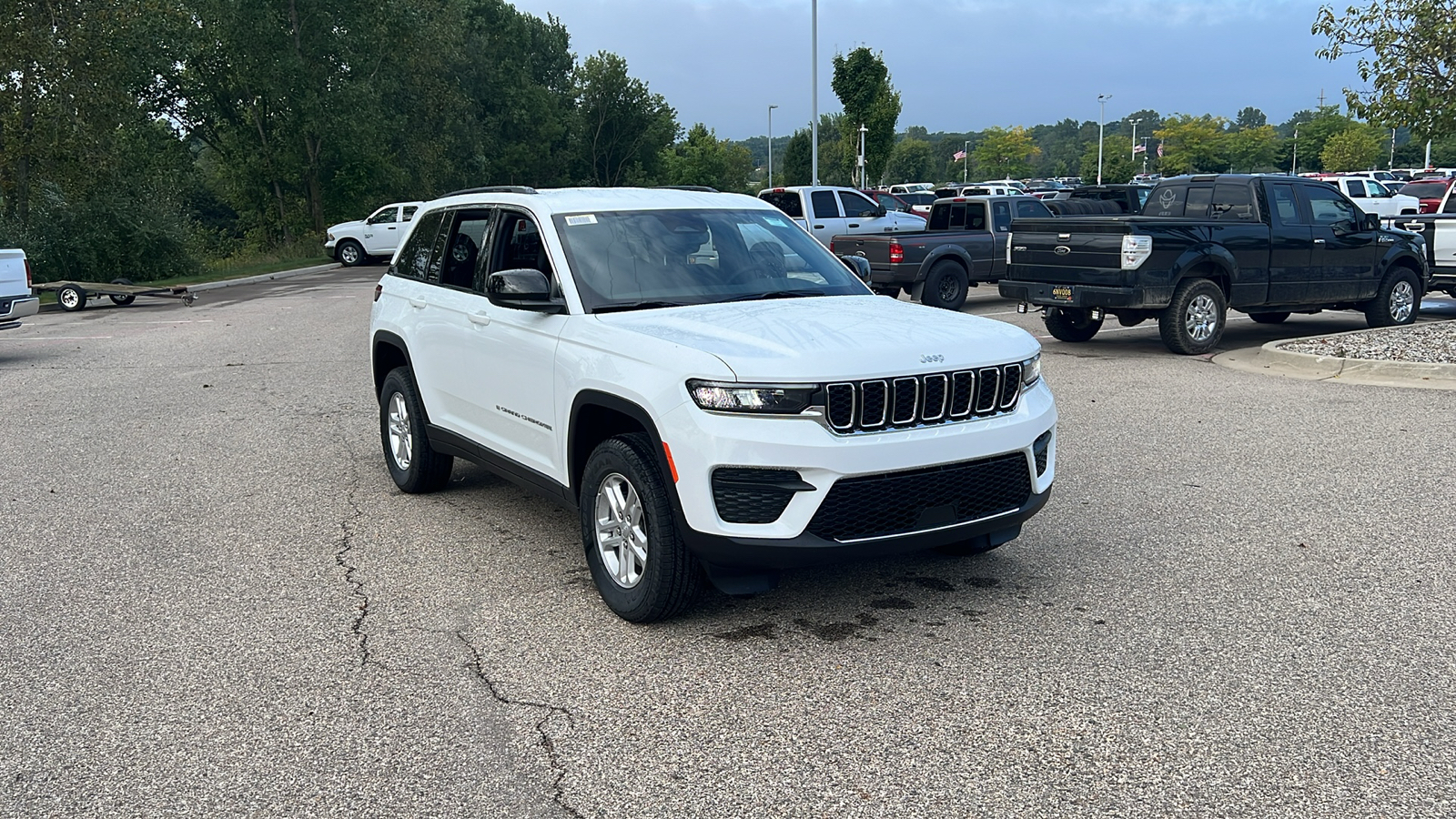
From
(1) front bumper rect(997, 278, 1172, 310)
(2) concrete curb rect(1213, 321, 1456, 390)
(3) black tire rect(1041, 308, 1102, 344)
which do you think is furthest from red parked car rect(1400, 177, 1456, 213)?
(2) concrete curb rect(1213, 321, 1456, 390)

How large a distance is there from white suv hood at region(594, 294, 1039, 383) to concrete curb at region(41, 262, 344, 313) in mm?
20774

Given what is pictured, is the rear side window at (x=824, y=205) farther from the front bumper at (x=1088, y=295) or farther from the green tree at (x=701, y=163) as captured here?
the green tree at (x=701, y=163)

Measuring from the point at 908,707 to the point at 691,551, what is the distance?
1.03 meters

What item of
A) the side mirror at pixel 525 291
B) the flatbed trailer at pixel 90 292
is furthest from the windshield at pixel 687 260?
the flatbed trailer at pixel 90 292

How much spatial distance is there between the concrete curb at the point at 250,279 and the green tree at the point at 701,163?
55437mm

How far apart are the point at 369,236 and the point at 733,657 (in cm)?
3342

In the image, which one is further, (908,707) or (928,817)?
(908,707)

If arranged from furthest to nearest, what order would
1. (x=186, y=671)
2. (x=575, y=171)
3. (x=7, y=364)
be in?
(x=575, y=171), (x=7, y=364), (x=186, y=671)

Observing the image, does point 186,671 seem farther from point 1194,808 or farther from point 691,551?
point 1194,808

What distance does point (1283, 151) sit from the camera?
11988 cm

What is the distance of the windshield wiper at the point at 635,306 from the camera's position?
5457 millimetres

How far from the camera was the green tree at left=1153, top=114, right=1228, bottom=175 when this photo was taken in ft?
373

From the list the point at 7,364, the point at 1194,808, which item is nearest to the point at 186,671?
the point at 1194,808

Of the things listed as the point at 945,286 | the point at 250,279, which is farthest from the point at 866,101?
the point at 945,286
